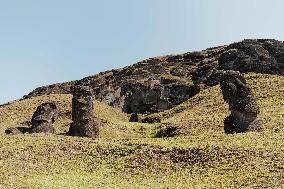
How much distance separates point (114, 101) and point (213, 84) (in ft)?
63.2

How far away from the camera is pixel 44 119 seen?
66.8 metres

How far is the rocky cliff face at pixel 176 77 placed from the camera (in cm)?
9331

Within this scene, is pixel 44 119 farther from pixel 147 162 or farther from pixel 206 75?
pixel 206 75

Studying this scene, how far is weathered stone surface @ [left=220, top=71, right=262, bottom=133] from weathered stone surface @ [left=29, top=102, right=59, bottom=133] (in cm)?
2207

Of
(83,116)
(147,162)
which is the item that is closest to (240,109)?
(83,116)

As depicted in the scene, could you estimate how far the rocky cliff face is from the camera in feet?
306

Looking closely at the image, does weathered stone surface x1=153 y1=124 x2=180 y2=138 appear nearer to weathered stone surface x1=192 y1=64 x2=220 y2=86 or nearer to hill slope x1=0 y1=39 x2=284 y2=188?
hill slope x1=0 y1=39 x2=284 y2=188

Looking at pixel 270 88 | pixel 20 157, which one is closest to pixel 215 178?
pixel 20 157

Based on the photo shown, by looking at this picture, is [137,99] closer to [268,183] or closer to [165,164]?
[165,164]

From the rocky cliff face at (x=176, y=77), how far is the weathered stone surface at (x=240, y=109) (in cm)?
A: 3208

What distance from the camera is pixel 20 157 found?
44500mm

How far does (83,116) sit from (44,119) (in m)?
7.79

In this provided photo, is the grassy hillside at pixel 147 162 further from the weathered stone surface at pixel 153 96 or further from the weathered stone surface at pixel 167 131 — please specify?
the weathered stone surface at pixel 153 96

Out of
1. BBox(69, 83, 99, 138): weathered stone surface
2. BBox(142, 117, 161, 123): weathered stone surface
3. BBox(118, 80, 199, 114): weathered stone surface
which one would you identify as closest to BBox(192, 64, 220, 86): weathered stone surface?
BBox(118, 80, 199, 114): weathered stone surface
